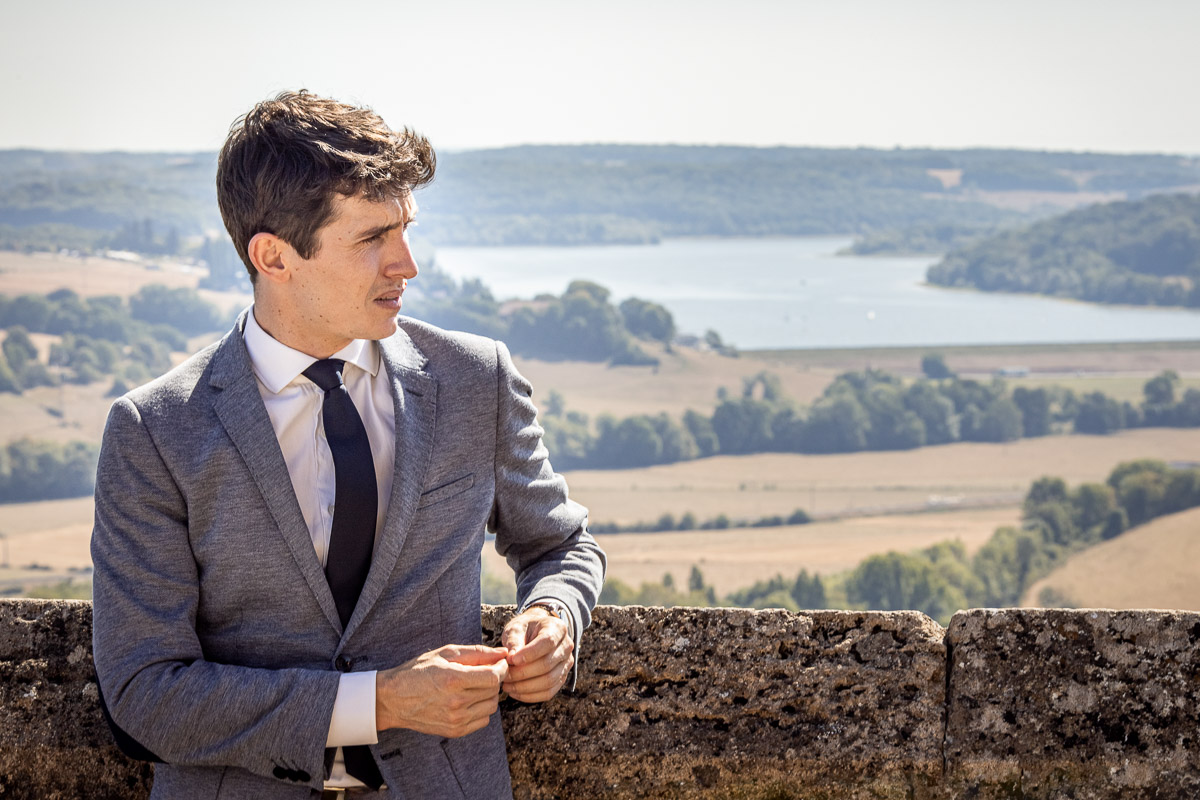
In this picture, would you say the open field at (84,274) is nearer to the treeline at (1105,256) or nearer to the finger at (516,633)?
the treeline at (1105,256)

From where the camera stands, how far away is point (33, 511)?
10269 centimetres

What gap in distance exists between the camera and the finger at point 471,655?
2195 millimetres

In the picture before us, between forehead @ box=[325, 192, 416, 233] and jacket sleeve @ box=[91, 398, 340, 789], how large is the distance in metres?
0.51

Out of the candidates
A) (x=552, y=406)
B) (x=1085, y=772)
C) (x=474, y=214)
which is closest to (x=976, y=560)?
(x=552, y=406)

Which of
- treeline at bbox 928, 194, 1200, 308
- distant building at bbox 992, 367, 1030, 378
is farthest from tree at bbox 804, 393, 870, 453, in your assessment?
treeline at bbox 928, 194, 1200, 308

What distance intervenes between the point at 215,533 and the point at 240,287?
132513mm

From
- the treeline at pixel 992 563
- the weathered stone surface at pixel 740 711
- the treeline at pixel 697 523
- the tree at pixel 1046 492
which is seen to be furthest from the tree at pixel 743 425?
the weathered stone surface at pixel 740 711

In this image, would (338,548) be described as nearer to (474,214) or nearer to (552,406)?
(552,406)

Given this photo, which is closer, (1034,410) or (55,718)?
(55,718)

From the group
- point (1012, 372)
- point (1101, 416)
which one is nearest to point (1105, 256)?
point (1012, 372)

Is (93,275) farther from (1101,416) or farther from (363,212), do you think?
(363,212)

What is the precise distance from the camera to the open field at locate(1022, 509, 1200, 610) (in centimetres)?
8125

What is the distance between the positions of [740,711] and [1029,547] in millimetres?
99950

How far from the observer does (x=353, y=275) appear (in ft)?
7.51
